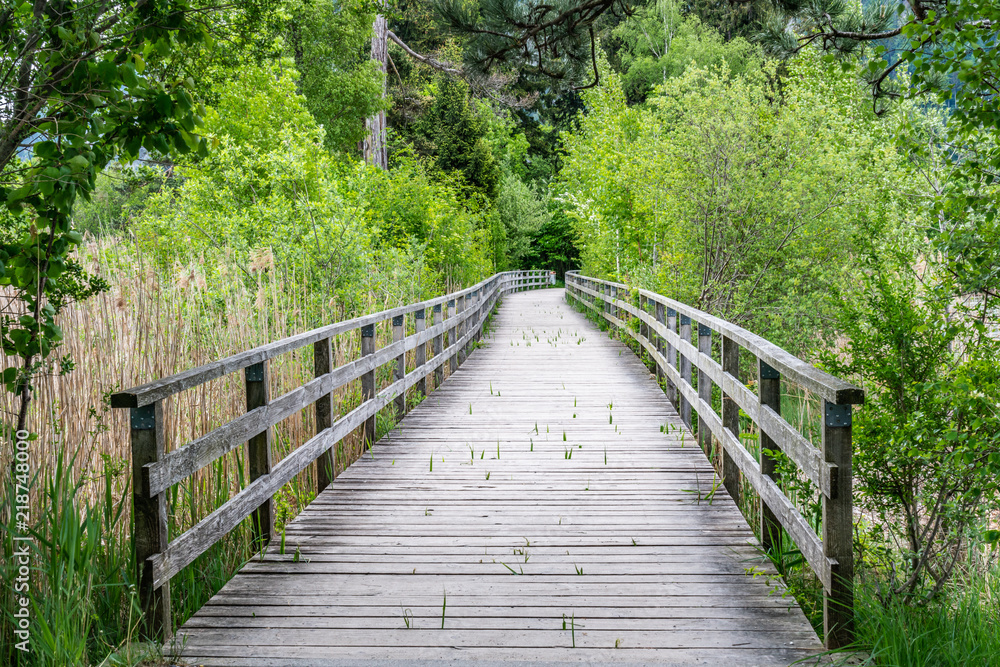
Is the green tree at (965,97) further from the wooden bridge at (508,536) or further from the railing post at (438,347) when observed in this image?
the railing post at (438,347)

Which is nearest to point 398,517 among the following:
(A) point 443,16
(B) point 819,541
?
(B) point 819,541

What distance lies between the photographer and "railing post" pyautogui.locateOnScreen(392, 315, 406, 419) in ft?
23.8

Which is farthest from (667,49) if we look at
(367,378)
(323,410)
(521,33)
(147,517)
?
(147,517)

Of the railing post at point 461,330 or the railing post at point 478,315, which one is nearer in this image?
the railing post at point 461,330

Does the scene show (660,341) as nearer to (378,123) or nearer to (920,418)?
(920,418)

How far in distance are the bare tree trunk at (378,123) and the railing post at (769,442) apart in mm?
17757

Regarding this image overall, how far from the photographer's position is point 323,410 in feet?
17.1

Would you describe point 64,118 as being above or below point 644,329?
above

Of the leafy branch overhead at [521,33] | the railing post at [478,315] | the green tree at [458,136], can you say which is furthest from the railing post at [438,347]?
the green tree at [458,136]

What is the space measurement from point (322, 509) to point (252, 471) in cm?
88

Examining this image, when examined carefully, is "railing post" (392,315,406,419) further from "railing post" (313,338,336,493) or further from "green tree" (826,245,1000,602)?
"green tree" (826,245,1000,602)

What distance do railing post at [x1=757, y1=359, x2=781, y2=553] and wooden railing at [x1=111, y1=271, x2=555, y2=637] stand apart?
2535mm

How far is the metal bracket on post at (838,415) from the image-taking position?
289 cm

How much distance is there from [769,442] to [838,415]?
3.49 ft
